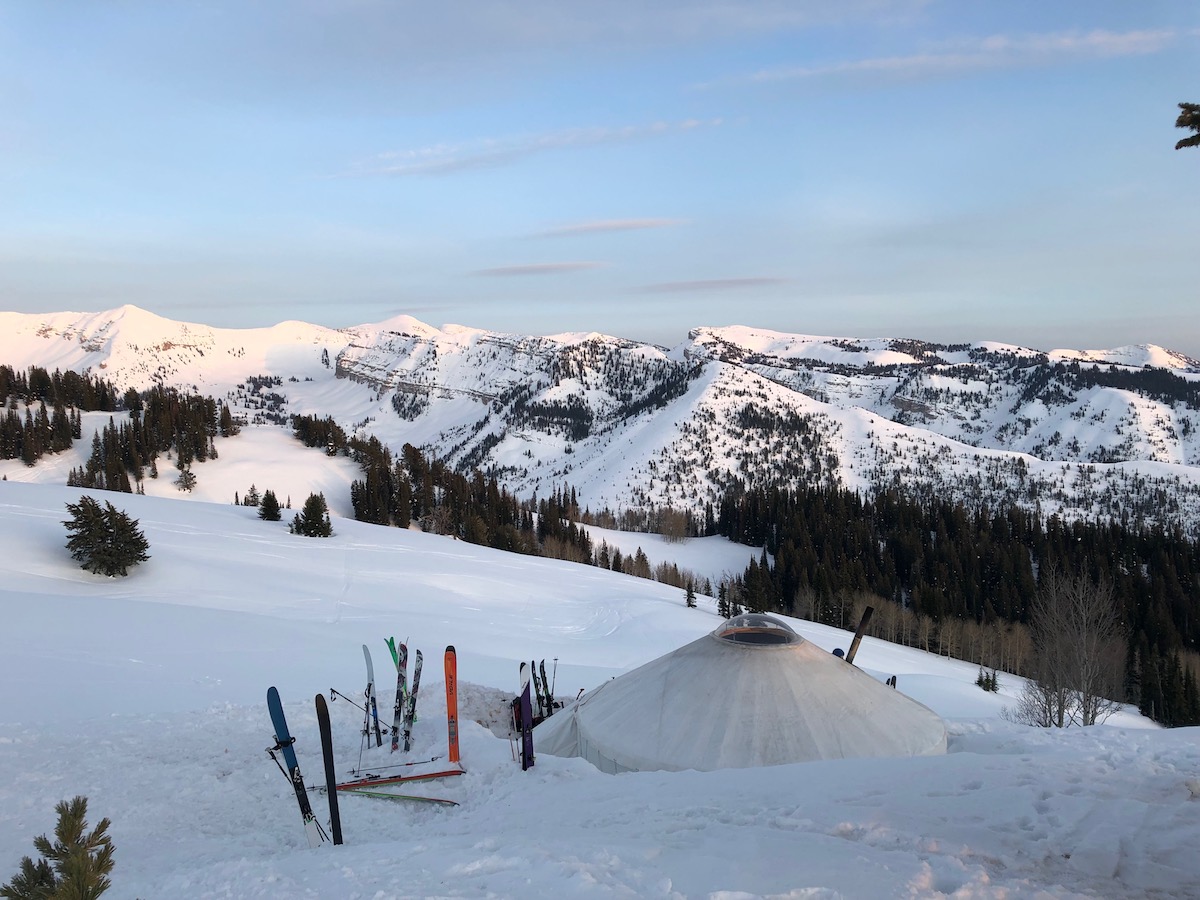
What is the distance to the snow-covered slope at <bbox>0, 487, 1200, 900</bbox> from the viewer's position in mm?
7180

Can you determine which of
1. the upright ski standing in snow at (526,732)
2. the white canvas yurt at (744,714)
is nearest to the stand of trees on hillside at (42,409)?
the white canvas yurt at (744,714)

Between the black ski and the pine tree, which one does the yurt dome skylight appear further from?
the pine tree

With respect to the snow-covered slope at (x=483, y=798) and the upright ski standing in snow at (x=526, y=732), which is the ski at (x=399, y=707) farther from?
the upright ski standing in snow at (x=526, y=732)

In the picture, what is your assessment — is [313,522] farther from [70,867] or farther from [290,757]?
[70,867]

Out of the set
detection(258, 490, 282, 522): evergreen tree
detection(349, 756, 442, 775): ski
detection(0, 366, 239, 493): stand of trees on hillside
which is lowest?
detection(349, 756, 442, 775): ski

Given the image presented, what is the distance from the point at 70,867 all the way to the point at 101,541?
116ft

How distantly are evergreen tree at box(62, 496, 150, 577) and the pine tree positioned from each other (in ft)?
112

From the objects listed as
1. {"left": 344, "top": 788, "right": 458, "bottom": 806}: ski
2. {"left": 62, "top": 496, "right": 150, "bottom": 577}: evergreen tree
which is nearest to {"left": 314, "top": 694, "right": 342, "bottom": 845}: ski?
{"left": 344, "top": 788, "right": 458, "bottom": 806}: ski

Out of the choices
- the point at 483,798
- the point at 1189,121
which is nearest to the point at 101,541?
the point at 483,798

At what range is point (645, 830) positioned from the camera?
894 centimetres

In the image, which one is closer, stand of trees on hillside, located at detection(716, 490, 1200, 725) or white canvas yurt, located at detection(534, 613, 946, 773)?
white canvas yurt, located at detection(534, 613, 946, 773)

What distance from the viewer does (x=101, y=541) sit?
32938mm

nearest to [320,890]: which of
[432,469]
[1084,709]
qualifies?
[1084,709]

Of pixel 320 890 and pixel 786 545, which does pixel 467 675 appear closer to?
pixel 320 890
